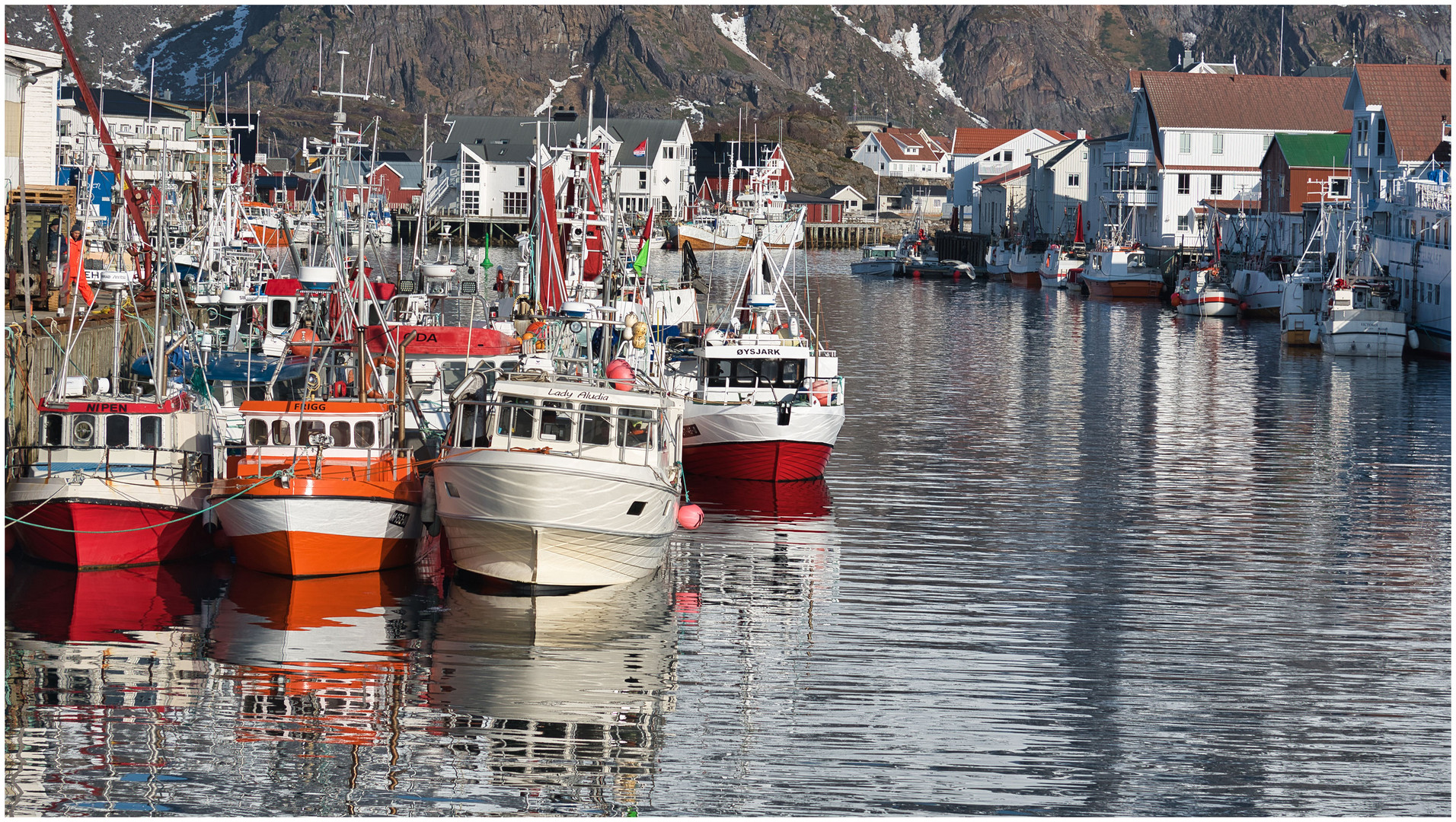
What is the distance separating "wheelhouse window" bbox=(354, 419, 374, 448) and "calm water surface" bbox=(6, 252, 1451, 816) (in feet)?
6.53

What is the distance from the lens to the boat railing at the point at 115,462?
1001 inches

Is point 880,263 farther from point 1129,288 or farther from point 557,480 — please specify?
point 557,480

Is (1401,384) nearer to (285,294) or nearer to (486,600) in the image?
(285,294)

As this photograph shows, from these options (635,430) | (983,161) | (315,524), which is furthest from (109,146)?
(983,161)

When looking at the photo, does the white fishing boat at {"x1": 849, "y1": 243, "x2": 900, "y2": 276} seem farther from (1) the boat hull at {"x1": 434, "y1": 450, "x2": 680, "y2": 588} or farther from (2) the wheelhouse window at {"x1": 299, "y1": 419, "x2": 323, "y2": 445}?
(1) the boat hull at {"x1": 434, "y1": 450, "x2": 680, "y2": 588}

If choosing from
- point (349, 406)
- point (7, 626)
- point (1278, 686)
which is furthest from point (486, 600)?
point (1278, 686)

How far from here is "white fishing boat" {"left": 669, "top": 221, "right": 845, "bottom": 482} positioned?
34875 millimetres

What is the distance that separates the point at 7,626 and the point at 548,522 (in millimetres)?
7148

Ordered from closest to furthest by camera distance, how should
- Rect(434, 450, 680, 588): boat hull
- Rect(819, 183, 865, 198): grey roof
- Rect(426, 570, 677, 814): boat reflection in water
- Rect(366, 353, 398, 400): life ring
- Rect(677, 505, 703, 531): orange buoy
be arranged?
1. Rect(426, 570, 677, 814): boat reflection in water
2. Rect(434, 450, 680, 588): boat hull
3. Rect(677, 505, 703, 531): orange buoy
4. Rect(366, 353, 398, 400): life ring
5. Rect(819, 183, 865, 198): grey roof

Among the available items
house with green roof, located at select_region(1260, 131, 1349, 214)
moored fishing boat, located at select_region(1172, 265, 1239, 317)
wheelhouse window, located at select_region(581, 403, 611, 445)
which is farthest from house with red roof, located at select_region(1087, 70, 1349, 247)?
wheelhouse window, located at select_region(581, 403, 611, 445)

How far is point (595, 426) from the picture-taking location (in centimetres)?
2523

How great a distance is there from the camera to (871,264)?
12706 centimetres

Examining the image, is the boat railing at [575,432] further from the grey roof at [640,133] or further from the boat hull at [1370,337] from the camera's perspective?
the grey roof at [640,133]

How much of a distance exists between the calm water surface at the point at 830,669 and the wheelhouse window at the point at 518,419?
93.9 inches
